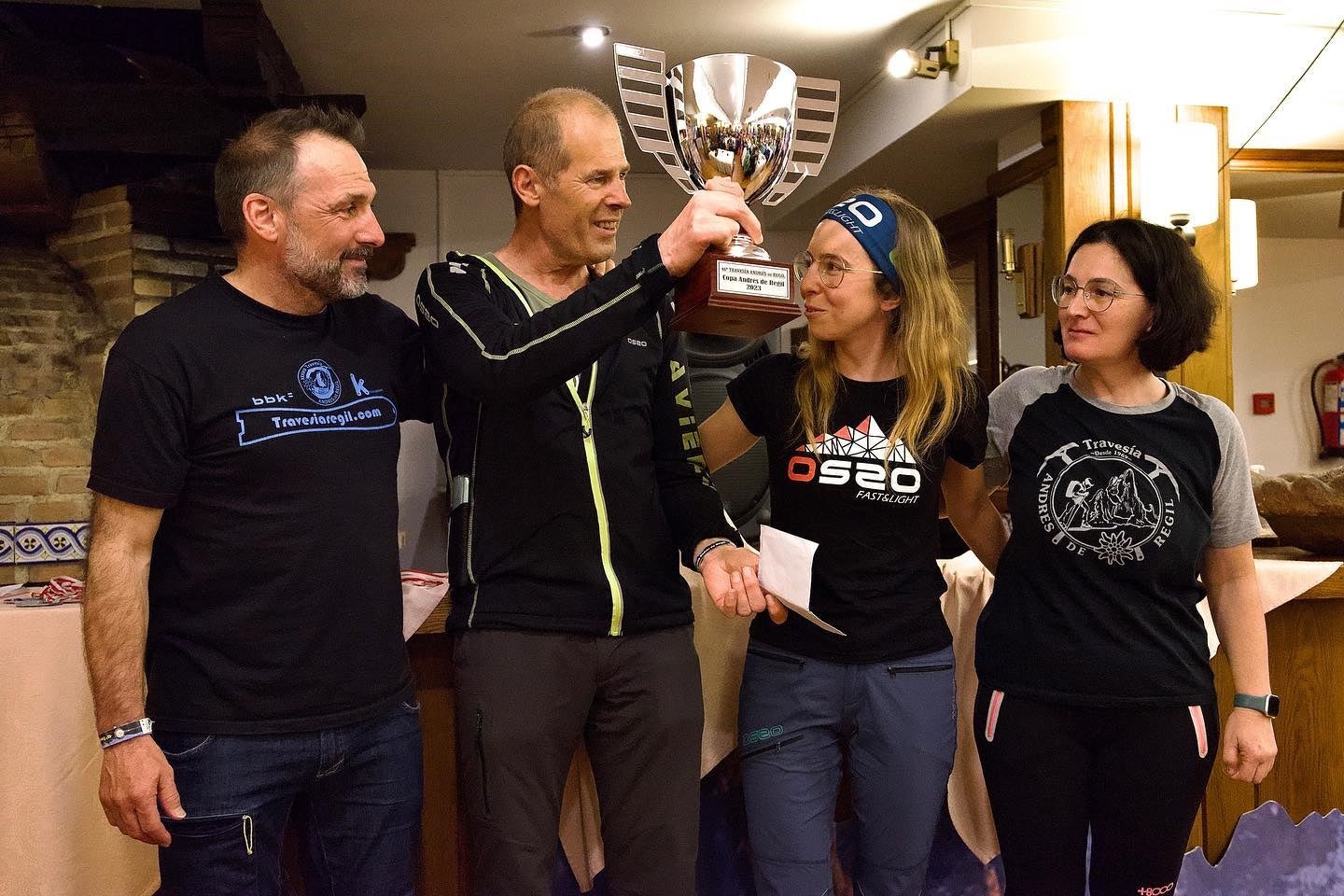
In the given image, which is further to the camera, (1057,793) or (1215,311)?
(1215,311)

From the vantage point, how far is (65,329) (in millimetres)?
4680

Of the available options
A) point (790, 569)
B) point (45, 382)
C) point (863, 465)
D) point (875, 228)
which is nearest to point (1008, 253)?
point (875, 228)

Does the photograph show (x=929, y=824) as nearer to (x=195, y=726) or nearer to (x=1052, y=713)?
(x=1052, y=713)

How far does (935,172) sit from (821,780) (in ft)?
14.6

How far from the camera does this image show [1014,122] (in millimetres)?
4645

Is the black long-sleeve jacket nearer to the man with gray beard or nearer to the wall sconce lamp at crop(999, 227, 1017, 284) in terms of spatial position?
the man with gray beard

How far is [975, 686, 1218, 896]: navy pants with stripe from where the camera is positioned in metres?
Answer: 1.52

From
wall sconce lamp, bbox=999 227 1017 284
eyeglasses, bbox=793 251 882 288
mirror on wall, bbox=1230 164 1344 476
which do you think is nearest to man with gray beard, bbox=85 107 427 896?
eyeglasses, bbox=793 251 882 288

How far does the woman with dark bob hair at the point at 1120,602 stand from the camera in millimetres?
1531

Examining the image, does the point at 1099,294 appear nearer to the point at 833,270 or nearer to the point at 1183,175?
the point at 833,270

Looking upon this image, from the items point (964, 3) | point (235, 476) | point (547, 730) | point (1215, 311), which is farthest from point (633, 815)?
point (964, 3)

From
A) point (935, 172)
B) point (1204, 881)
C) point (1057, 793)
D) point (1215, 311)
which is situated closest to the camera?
point (1057, 793)

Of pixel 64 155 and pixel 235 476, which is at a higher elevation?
pixel 64 155

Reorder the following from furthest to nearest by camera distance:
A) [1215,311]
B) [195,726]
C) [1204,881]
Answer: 1. [1204,881]
2. [1215,311]
3. [195,726]
